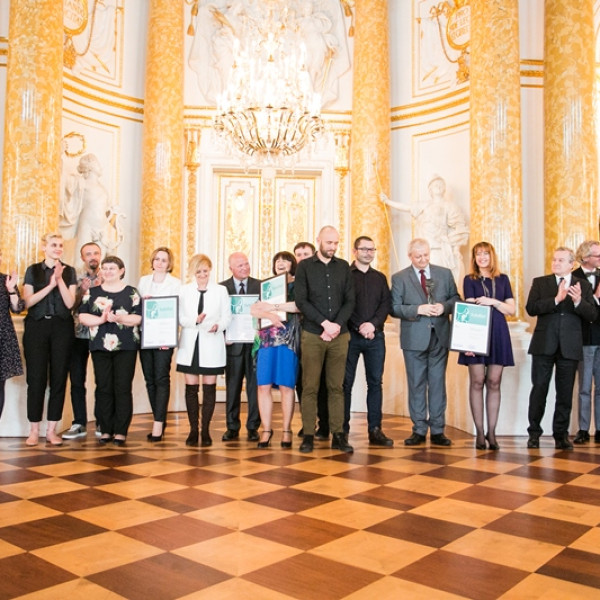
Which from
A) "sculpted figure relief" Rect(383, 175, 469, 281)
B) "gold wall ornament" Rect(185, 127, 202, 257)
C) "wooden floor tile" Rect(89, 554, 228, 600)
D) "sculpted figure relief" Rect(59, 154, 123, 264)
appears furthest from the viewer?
"gold wall ornament" Rect(185, 127, 202, 257)

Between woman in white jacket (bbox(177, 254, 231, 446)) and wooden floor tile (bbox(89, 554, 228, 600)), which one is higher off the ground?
woman in white jacket (bbox(177, 254, 231, 446))

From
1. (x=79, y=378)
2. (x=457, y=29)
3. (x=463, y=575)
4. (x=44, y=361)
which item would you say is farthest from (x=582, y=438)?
(x=457, y=29)

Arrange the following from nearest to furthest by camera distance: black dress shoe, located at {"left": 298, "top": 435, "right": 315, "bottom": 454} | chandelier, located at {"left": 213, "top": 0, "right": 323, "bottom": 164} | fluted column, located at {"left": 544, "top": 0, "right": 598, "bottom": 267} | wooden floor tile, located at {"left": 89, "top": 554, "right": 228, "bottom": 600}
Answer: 1. wooden floor tile, located at {"left": 89, "top": 554, "right": 228, "bottom": 600}
2. black dress shoe, located at {"left": 298, "top": 435, "right": 315, "bottom": 454}
3. fluted column, located at {"left": 544, "top": 0, "right": 598, "bottom": 267}
4. chandelier, located at {"left": 213, "top": 0, "right": 323, "bottom": 164}

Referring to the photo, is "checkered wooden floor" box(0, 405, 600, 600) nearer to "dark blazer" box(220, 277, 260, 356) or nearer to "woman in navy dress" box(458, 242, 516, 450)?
"woman in navy dress" box(458, 242, 516, 450)

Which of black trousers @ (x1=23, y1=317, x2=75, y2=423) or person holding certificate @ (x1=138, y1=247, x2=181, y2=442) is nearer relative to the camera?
black trousers @ (x1=23, y1=317, x2=75, y2=423)

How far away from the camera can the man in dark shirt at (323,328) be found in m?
5.20

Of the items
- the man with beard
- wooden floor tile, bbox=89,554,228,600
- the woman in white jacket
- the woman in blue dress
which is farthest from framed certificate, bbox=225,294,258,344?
wooden floor tile, bbox=89,554,228,600

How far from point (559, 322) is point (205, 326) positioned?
2.85 m

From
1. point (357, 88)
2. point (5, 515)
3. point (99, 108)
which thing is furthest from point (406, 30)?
point (5, 515)

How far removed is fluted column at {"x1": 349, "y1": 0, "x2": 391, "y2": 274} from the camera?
880cm

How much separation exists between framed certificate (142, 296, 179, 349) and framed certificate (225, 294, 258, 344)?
19.7 inches

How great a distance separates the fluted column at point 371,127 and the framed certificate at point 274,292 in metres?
3.50

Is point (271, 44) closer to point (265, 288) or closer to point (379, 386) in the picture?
point (265, 288)

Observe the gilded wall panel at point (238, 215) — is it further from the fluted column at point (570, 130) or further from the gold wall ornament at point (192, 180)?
the fluted column at point (570, 130)
